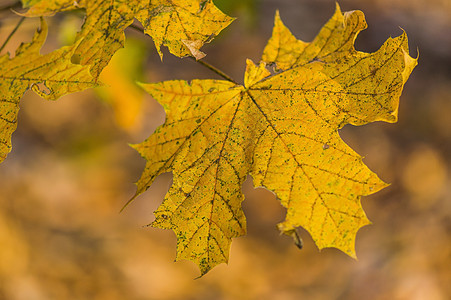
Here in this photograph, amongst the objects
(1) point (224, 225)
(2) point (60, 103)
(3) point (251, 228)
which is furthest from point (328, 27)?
(2) point (60, 103)

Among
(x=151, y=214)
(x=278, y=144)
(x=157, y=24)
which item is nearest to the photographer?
(x=157, y=24)

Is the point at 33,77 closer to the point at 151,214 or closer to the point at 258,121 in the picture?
the point at 258,121

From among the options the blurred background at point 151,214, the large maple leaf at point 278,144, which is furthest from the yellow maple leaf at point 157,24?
the blurred background at point 151,214

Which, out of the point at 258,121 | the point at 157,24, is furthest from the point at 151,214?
the point at 157,24

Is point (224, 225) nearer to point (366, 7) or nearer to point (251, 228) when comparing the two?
point (251, 228)

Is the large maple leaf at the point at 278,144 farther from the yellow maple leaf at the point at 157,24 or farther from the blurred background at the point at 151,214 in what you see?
the blurred background at the point at 151,214

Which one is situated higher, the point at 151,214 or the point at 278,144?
the point at 151,214

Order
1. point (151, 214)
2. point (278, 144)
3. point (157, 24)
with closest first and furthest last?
point (157, 24), point (278, 144), point (151, 214)
